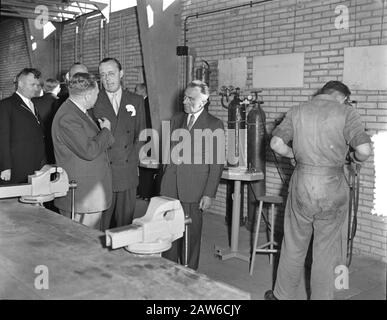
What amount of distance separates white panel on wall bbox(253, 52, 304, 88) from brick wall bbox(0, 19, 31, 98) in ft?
27.3

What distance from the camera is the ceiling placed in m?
9.26

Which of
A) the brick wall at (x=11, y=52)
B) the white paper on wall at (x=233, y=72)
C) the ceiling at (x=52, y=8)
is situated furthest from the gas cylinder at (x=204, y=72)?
the brick wall at (x=11, y=52)

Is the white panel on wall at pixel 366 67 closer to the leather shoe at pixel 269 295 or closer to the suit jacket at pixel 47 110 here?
the leather shoe at pixel 269 295

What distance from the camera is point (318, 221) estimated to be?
126 inches

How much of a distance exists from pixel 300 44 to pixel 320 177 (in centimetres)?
290

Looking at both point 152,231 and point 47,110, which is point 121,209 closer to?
point 47,110

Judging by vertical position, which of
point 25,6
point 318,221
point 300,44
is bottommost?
point 318,221

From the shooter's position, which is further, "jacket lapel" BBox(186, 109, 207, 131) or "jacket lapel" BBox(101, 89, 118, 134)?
"jacket lapel" BBox(101, 89, 118, 134)

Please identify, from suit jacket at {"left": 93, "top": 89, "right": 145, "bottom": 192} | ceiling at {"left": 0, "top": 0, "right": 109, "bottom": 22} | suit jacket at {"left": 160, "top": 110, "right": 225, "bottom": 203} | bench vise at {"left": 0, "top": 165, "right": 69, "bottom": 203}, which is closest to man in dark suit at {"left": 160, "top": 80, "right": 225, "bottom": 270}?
suit jacket at {"left": 160, "top": 110, "right": 225, "bottom": 203}

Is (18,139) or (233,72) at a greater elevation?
(233,72)

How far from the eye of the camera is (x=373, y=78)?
4.80m

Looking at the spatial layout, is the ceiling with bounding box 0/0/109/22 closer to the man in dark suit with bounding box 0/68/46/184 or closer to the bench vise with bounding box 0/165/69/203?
the man in dark suit with bounding box 0/68/46/184

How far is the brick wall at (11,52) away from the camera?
12.6 metres

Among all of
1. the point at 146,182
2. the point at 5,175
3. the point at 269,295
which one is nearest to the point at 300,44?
the point at 146,182
